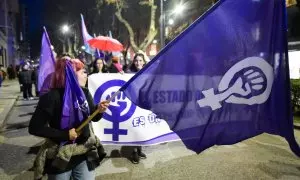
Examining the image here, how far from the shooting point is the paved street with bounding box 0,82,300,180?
5.68 metres

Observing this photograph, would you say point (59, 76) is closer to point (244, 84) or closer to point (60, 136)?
point (60, 136)

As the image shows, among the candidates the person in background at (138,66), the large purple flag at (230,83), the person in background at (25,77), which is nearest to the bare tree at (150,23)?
the person in background at (25,77)

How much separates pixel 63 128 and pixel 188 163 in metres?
3.70

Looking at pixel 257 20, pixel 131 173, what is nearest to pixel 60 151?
pixel 257 20

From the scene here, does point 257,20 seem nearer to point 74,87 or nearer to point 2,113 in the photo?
point 74,87

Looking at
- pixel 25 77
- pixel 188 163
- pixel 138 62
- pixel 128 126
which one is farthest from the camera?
pixel 25 77

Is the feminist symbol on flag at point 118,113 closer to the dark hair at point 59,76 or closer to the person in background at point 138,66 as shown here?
the person in background at point 138,66

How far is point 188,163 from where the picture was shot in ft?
20.7

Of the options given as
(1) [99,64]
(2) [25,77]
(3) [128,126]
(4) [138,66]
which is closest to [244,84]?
(3) [128,126]

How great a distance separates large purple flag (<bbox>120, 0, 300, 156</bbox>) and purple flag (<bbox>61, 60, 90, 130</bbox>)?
487mm

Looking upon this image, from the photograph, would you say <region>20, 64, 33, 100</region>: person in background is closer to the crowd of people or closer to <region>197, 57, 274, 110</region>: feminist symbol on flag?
the crowd of people

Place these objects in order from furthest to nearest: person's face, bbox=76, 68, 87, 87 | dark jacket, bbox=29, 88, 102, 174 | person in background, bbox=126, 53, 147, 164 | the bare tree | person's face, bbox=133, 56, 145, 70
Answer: the bare tree
person's face, bbox=133, 56, 145, 70
person in background, bbox=126, 53, 147, 164
person's face, bbox=76, 68, 87, 87
dark jacket, bbox=29, 88, 102, 174

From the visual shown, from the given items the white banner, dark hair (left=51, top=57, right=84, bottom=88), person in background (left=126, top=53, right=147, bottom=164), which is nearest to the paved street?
person in background (left=126, top=53, right=147, bottom=164)

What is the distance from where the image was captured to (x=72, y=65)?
3135 mm
